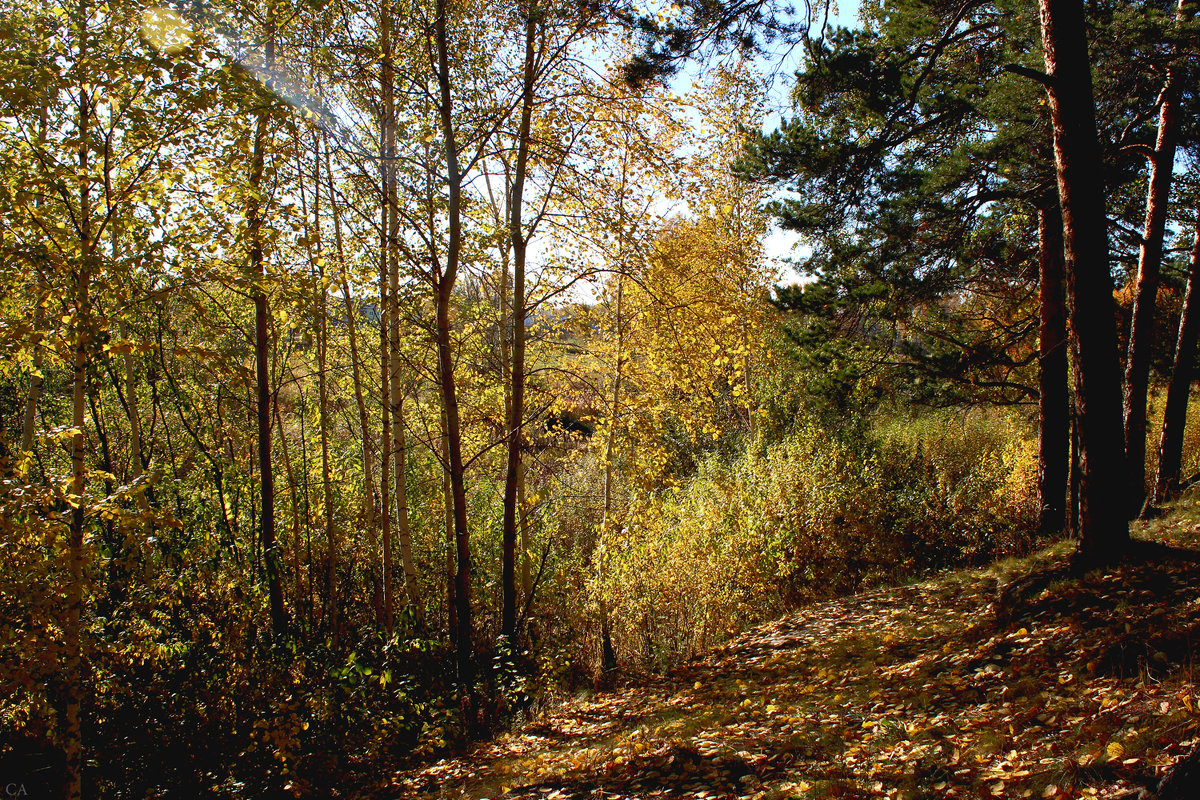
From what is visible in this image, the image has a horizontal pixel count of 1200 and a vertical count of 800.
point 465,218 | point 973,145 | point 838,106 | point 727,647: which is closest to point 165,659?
point 465,218

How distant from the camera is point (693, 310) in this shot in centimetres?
703

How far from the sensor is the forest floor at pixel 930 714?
2816 millimetres

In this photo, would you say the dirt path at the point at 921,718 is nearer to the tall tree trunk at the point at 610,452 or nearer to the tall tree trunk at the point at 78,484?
the tall tree trunk at the point at 78,484

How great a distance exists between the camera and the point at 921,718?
3729mm

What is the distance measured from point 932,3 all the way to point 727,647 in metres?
7.15

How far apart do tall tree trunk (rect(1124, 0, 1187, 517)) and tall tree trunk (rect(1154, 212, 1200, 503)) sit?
0.33 metres

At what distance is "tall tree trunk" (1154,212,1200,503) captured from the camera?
659cm

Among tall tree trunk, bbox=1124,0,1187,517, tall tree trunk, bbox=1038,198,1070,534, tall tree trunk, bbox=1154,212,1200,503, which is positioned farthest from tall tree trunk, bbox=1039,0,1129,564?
tall tree trunk, bbox=1154,212,1200,503

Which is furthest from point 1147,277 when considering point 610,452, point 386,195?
point 386,195

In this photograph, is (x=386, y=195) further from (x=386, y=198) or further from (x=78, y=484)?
(x=78, y=484)

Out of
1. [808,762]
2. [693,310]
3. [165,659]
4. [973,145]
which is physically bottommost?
[808,762]

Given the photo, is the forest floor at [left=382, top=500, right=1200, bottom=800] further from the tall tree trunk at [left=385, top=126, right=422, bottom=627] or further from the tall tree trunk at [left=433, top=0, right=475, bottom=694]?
the tall tree trunk at [left=385, top=126, right=422, bottom=627]

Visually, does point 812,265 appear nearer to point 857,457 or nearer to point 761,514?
point 761,514

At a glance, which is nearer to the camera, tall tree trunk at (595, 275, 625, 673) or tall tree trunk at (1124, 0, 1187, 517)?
tall tree trunk at (1124, 0, 1187, 517)
